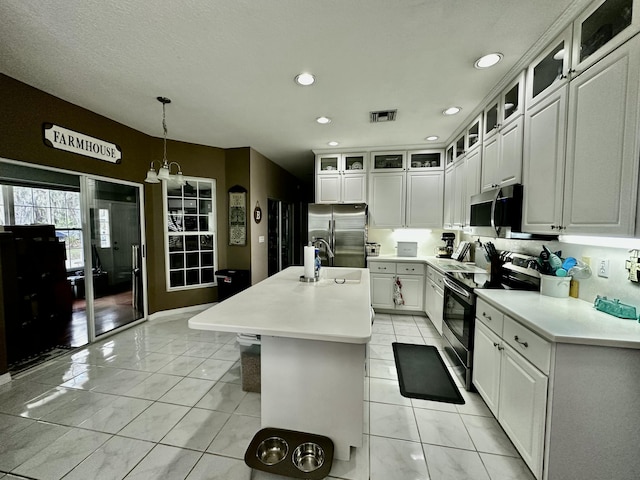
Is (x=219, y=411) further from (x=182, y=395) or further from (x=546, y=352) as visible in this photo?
(x=546, y=352)

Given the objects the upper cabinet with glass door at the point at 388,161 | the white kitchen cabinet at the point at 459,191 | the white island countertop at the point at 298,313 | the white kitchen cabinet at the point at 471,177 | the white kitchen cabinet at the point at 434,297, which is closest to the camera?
the white island countertop at the point at 298,313

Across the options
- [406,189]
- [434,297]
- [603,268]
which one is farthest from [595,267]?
[406,189]

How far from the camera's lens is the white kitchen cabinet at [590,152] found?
1.22m

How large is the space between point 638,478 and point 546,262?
1213mm

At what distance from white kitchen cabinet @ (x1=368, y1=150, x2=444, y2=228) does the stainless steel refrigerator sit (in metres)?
0.36

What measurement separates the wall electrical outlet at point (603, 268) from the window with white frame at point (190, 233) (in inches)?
174

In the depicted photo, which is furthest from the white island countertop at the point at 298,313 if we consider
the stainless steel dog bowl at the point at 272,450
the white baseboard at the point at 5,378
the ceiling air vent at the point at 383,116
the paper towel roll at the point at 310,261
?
the white baseboard at the point at 5,378

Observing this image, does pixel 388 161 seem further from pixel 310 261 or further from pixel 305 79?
pixel 310 261

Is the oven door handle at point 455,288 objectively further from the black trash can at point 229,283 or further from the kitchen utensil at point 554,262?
the black trash can at point 229,283

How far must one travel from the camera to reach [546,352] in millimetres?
1275

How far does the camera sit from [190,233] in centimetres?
410

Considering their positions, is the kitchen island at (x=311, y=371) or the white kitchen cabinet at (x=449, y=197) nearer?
the kitchen island at (x=311, y=371)

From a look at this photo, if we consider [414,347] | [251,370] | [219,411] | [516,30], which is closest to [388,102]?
[516,30]

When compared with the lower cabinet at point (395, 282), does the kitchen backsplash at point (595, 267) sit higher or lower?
higher
